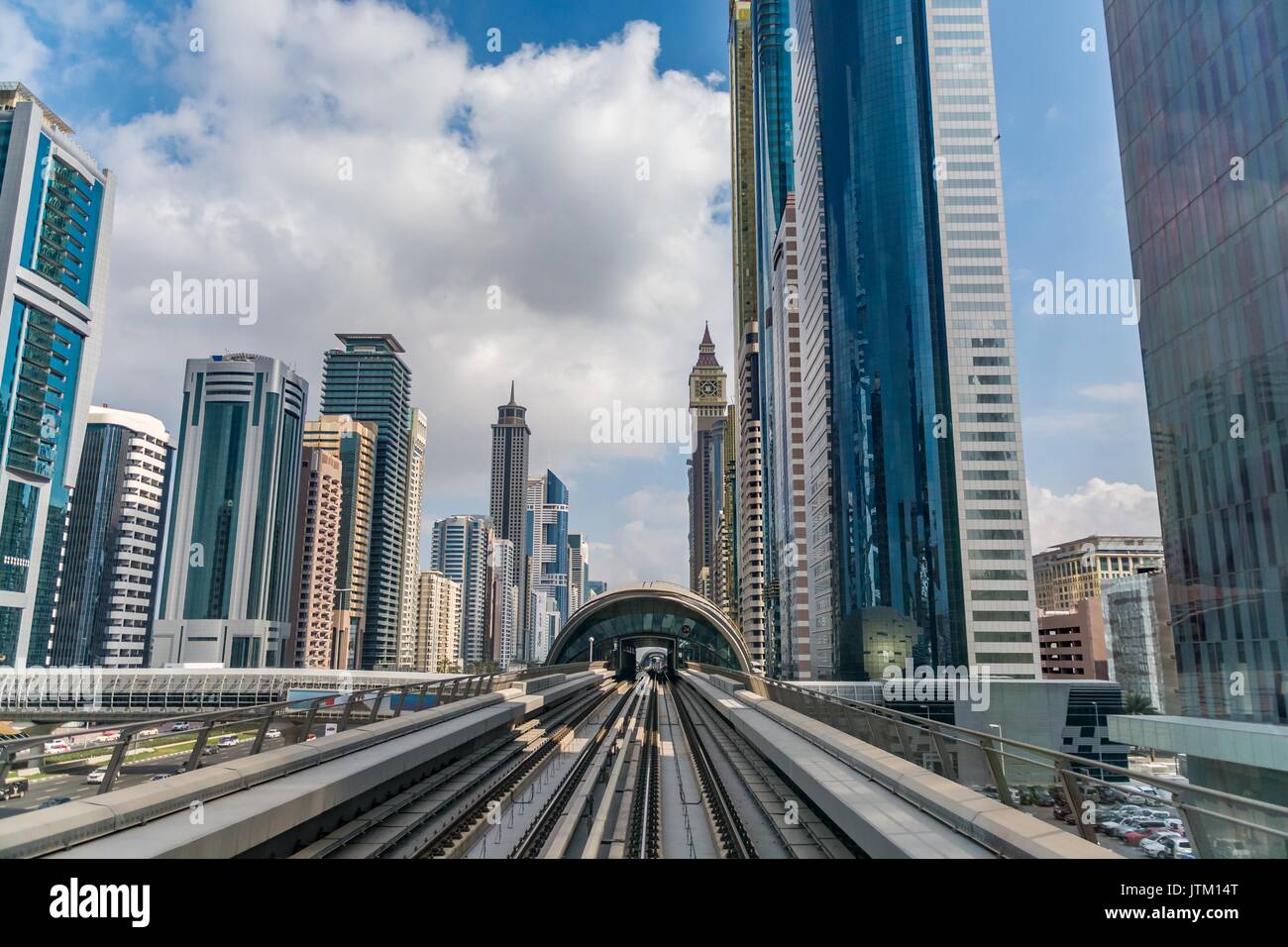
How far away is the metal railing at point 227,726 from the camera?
524 centimetres

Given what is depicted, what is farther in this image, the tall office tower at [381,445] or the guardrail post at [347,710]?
the tall office tower at [381,445]

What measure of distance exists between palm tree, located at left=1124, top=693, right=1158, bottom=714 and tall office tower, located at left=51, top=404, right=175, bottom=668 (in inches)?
4682

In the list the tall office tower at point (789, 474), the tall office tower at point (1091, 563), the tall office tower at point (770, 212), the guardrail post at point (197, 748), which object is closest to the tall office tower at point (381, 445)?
the tall office tower at point (770, 212)

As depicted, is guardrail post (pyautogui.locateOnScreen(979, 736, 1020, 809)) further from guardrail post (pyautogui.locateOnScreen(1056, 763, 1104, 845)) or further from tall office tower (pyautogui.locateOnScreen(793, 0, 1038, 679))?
tall office tower (pyautogui.locateOnScreen(793, 0, 1038, 679))

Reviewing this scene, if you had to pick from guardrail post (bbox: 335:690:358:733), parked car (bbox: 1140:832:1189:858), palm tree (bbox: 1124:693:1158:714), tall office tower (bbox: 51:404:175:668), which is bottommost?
palm tree (bbox: 1124:693:1158:714)

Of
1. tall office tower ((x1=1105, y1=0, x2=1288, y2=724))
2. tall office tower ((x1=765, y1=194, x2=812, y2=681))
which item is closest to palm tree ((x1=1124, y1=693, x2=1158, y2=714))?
tall office tower ((x1=765, y1=194, x2=812, y2=681))

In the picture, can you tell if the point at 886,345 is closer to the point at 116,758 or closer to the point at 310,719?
the point at 310,719

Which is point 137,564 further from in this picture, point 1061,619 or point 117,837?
point 1061,619

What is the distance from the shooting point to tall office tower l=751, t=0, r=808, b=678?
11294 cm

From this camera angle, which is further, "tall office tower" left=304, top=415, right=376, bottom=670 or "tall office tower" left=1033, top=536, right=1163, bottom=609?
"tall office tower" left=304, top=415, right=376, bottom=670

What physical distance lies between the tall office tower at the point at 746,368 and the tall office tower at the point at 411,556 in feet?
239

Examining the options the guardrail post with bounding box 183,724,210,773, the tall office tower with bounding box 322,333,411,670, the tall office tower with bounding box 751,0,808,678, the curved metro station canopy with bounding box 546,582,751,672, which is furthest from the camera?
the tall office tower with bounding box 322,333,411,670

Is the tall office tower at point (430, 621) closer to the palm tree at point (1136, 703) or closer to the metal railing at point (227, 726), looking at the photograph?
the palm tree at point (1136, 703)
